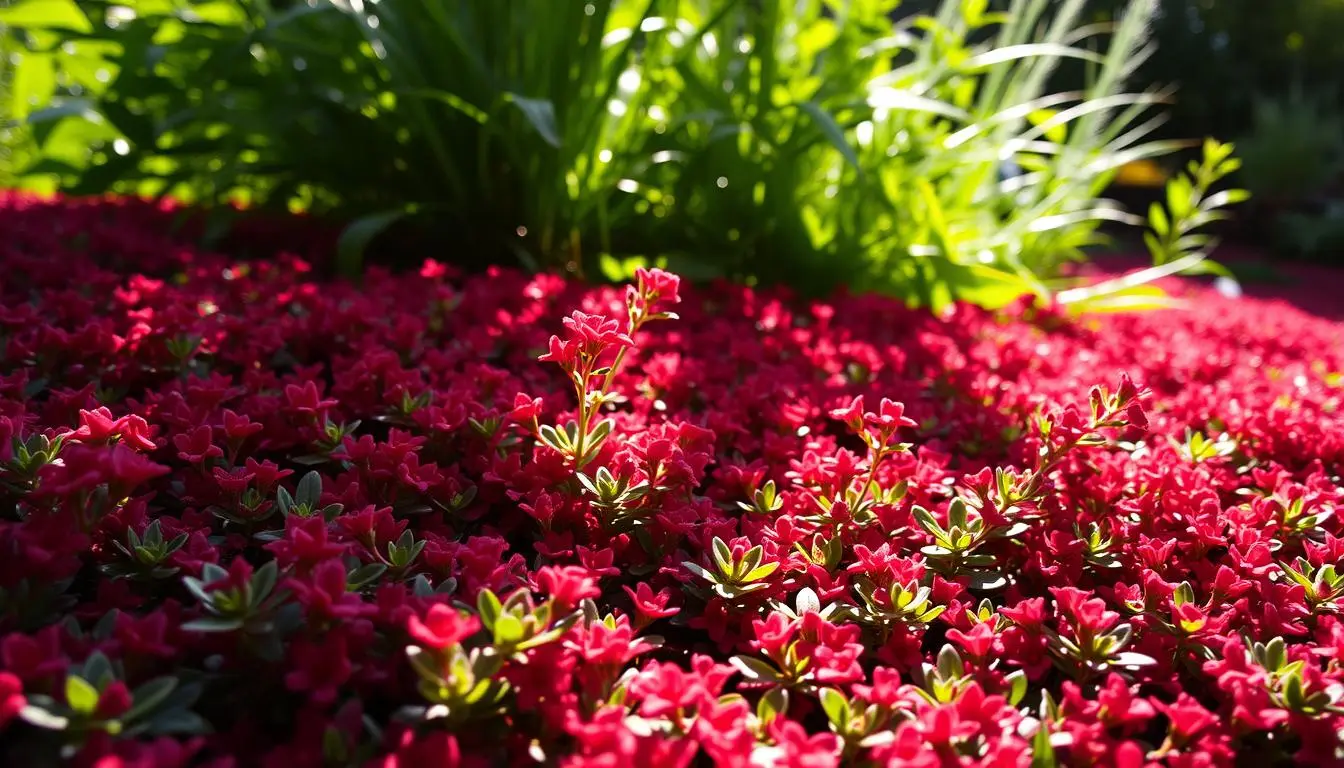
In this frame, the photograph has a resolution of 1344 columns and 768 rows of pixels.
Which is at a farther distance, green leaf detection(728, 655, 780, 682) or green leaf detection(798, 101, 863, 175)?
green leaf detection(798, 101, 863, 175)

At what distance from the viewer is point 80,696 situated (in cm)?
54

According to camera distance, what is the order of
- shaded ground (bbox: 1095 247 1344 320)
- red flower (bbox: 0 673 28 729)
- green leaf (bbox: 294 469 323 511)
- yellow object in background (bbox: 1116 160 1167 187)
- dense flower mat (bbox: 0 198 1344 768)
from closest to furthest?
red flower (bbox: 0 673 28 729), dense flower mat (bbox: 0 198 1344 768), green leaf (bbox: 294 469 323 511), shaded ground (bbox: 1095 247 1344 320), yellow object in background (bbox: 1116 160 1167 187)

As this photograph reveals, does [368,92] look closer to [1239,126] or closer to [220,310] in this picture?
[220,310]

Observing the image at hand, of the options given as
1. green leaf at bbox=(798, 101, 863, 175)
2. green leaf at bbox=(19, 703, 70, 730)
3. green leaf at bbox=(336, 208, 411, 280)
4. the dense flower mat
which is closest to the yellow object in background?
green leaf at bbox=(798, 101, 863, 175)

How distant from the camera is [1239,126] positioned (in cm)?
1326

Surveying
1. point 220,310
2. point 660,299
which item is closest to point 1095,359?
point 660,299

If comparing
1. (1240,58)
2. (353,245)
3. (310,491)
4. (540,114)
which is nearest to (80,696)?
(310,491)

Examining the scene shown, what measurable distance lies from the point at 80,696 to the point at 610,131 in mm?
1859

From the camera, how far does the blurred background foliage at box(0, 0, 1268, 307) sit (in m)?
2.04

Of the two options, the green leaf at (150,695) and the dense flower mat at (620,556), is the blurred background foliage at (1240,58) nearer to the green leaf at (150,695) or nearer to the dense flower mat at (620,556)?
the dense flower mat at (620,556)

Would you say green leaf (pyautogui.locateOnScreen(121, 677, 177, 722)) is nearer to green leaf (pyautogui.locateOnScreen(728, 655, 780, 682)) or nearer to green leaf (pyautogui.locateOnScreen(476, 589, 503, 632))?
green leaf (pyautogui.locateOnScreen(476, 589, 503, 632))

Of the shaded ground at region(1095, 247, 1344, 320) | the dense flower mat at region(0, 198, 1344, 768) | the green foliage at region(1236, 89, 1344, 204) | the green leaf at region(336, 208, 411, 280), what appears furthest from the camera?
the green foliage at region(1236, 89, 1344, 204)

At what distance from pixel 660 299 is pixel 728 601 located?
313mm

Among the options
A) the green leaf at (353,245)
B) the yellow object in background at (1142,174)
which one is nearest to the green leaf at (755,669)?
the green leaf at (353,245)
